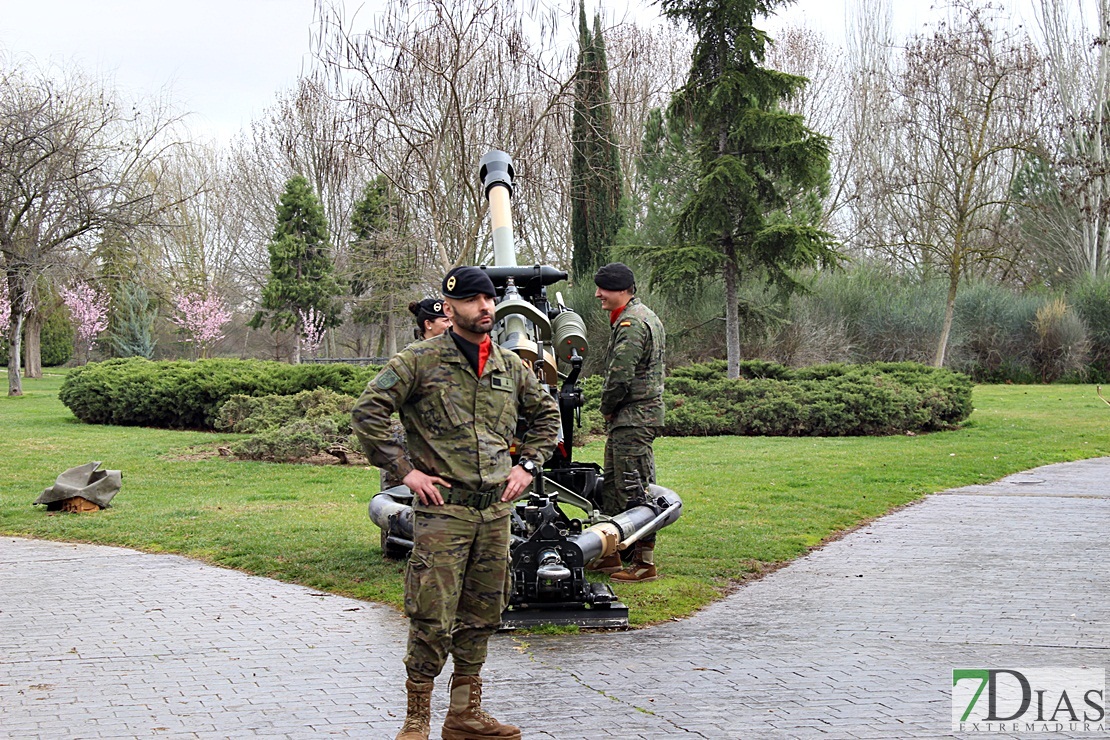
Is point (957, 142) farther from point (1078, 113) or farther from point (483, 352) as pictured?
point (483, 352)

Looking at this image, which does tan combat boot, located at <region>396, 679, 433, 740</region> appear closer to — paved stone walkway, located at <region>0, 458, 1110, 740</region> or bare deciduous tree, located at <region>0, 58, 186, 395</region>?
paved stone walkway, located at <region>0, 458, 1110, 740</region>

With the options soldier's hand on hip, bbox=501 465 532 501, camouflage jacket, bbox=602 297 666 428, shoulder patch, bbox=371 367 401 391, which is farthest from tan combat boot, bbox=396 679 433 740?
camouflage jacket, bbox=602 297 666 428

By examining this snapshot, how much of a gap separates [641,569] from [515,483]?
11.1 feet

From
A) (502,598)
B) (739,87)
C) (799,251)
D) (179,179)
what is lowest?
(502,598)

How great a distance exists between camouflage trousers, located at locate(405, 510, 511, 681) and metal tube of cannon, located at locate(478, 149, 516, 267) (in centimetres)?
363

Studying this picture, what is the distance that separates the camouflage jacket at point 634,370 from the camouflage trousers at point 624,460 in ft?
0.24

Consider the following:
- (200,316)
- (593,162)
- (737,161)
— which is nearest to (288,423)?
(737,161)

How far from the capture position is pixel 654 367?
828 cm

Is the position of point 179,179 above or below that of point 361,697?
above

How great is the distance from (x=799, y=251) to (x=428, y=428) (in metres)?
17.2

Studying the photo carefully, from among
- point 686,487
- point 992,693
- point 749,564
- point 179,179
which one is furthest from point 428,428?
point 179,179

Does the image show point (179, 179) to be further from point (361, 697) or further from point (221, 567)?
point (361, 697)

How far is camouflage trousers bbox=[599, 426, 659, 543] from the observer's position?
27.0 feet

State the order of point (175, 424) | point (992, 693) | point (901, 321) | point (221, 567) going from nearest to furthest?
point (992, 693) < point (221, 567) < point (175, 424) < point (901, 321)
